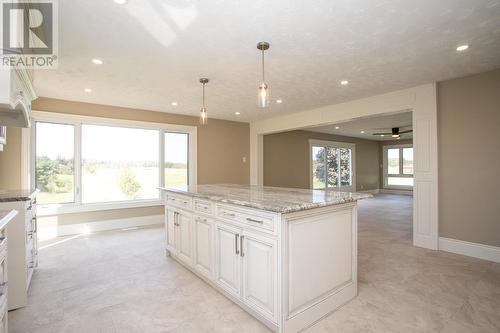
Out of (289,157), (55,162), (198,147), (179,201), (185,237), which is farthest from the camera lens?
(289,157)

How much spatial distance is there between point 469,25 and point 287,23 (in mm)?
1633

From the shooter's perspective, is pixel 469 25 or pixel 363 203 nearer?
pixel 469 25

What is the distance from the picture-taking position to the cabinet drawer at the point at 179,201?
2.85 metres

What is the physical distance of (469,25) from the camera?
2.28m

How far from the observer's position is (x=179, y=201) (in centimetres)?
305

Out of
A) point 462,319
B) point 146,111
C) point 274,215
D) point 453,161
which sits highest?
point 146,111

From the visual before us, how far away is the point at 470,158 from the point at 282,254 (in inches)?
135

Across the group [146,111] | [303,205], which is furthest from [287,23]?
[146,111]

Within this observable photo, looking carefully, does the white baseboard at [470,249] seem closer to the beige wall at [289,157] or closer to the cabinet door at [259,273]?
the cabinet door at [259,273]

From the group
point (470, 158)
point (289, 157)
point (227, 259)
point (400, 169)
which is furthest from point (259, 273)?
point (400, 169)

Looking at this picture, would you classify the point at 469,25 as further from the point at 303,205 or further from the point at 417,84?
the point at 303,205

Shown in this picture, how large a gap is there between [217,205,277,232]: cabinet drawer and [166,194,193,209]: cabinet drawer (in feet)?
2.08

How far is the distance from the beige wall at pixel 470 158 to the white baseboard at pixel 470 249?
0.07 m

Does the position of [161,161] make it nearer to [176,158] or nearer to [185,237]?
[176,158]
